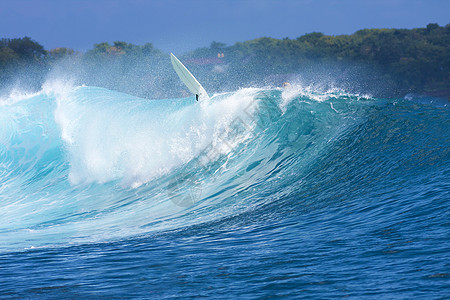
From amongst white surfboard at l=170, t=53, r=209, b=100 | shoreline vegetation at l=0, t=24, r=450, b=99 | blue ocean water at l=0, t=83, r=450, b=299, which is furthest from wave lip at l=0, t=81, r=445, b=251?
shoreline vegetation at l=0, t=24, r=450, b=99

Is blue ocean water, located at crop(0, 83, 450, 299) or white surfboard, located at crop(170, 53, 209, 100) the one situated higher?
white surfboard, located at crop(170, 53, 209, 100)

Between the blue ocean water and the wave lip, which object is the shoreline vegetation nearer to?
the wave lip

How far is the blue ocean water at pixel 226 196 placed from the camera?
4.40m

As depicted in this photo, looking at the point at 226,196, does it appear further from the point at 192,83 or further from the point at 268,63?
the point at 268,63

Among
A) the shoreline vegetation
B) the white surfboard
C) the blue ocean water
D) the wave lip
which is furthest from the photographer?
the shoreline vegetation

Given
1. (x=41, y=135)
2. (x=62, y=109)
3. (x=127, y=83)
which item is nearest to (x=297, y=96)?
(x=62, y=109)

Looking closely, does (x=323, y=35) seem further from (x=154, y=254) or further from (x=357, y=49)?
(x=154, y=254)

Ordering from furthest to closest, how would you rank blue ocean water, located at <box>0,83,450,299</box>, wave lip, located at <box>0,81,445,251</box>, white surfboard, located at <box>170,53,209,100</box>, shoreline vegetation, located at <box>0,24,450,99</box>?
shoreline vegetation, located at <box>0,24,450,99</box>
white surfboard, located at <box>170,53,209,100</box>
wave lip, located at <box>0,81,445,251</box>
blue ocean water, located at <box>0,83,450,299</box>

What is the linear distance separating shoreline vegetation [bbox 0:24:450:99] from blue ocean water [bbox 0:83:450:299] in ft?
139

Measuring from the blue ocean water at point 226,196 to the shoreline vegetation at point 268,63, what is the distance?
42.4 m

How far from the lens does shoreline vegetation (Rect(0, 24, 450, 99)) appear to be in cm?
5516

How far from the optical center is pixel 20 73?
6669 centimetres

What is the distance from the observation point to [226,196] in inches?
347

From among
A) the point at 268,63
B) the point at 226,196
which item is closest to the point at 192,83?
the point at 226,196
